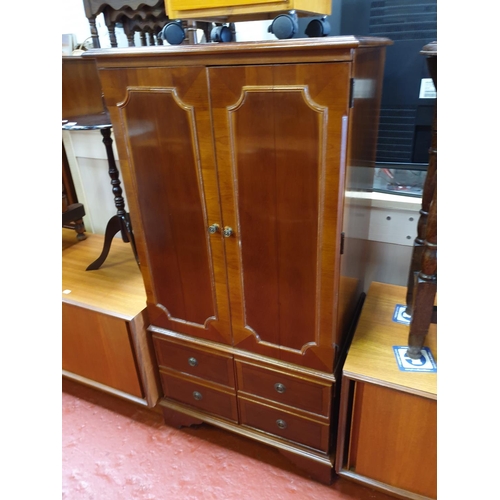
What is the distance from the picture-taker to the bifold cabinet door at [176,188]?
1085 mm

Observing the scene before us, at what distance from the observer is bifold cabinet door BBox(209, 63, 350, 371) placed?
0.94 metres

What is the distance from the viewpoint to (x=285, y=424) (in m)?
1.47

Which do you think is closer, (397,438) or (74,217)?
(397,438)

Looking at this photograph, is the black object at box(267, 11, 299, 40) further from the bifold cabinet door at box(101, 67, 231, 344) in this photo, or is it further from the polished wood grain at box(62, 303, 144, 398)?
the polished wood grain at box(62, 303, 144, 398)

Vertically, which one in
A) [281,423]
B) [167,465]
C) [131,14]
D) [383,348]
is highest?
[131,14]

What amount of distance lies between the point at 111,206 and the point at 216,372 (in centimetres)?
123

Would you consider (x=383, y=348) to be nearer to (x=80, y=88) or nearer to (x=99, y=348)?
(x=99, y=348)

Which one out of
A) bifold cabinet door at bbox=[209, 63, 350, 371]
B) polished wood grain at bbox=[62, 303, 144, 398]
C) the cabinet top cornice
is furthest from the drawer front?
the cabinet top cornice

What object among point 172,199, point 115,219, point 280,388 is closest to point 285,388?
point 280,388

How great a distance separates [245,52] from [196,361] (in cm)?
110

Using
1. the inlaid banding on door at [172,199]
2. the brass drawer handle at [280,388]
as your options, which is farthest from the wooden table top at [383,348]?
the inlaid banding on door at [172,199]
